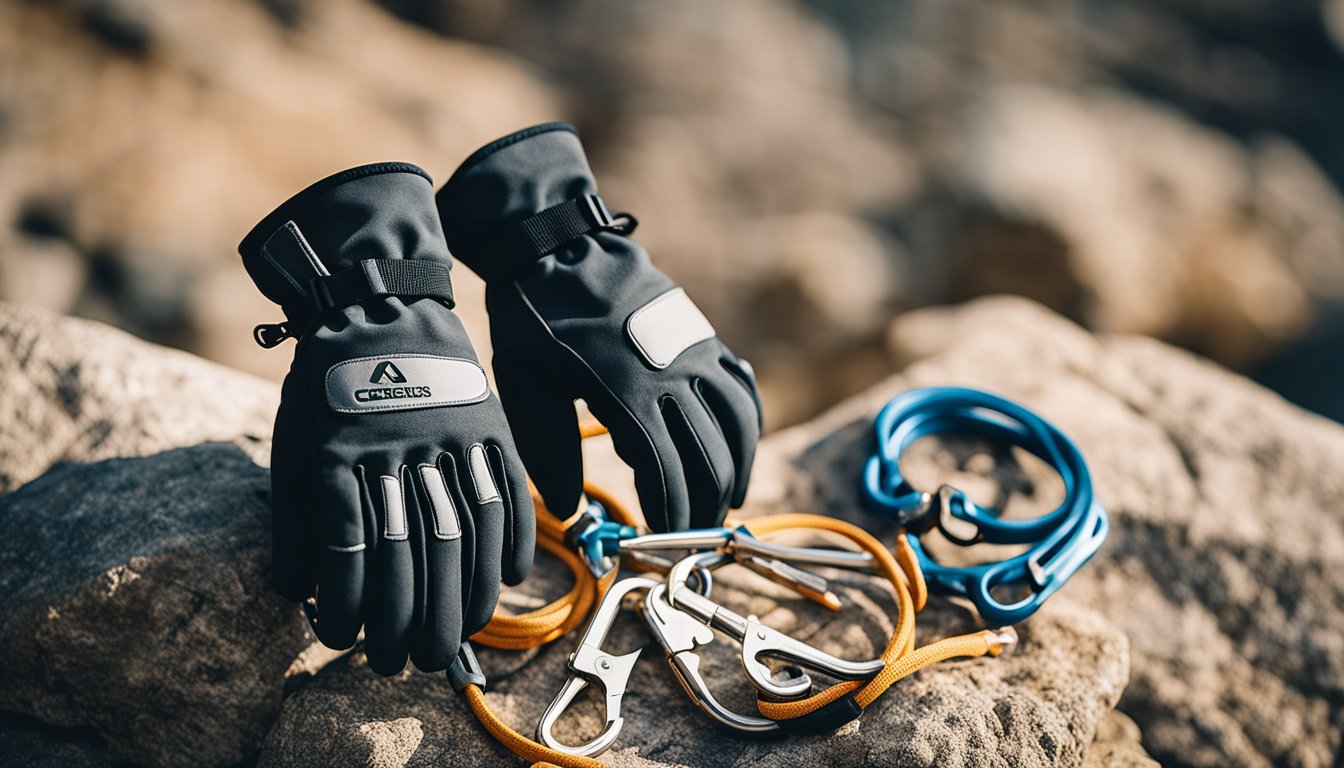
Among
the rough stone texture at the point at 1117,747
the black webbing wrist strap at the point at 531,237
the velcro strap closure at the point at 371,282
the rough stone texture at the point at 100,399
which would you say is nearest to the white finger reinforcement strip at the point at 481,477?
the velcro strap closure at the point at 371,282

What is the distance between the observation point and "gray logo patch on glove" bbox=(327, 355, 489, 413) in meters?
2.26

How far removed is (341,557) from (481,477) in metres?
0.39

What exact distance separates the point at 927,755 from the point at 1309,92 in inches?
681

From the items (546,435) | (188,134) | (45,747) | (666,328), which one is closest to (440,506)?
(546,435)

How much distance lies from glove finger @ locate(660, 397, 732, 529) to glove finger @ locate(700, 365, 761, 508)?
0.06 metres

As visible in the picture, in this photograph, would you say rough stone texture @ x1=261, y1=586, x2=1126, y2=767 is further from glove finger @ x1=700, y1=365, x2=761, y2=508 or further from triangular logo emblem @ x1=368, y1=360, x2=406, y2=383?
triangular logo emblem @ x1=368, y1=360, x2=406, y2=383

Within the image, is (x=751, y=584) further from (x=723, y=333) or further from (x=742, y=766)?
(x=723, y=333)

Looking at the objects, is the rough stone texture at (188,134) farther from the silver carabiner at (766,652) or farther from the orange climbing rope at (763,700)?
the silver carabiner at (766,652)

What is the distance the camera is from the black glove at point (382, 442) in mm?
2180

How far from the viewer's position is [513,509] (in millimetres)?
2367

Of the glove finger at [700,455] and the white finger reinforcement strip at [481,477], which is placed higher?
the white finger reinforcement strip at [481,477]

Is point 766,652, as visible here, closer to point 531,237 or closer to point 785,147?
point 531,237

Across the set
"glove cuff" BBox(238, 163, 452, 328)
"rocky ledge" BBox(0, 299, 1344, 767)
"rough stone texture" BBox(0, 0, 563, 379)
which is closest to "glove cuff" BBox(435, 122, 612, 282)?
"glove cuff" BBox(238, 163, 452, 328)

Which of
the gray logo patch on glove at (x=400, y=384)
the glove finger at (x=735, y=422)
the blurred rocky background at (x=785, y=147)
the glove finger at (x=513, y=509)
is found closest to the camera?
the gray logo patch on glove at (x=400, y=384)
